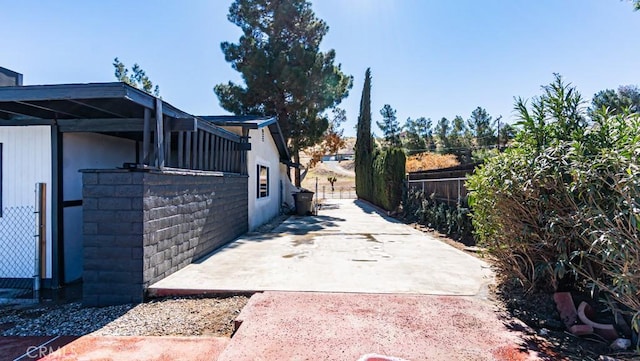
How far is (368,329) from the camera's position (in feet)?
10.7

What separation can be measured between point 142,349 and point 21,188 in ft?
13.5

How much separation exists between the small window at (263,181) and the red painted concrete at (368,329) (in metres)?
7.04

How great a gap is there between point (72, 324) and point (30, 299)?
5.35ft

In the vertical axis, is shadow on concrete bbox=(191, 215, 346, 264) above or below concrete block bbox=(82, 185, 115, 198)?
below

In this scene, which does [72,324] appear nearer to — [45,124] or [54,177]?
[54,177]

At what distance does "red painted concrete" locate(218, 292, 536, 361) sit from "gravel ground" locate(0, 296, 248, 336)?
386mm

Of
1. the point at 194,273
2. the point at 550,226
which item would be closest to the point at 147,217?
the point at 194,273

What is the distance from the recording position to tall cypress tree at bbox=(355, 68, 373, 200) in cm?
2005

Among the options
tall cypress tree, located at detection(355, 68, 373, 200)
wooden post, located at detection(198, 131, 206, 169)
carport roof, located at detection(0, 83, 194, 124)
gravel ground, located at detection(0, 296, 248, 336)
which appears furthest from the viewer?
tall cypress tree, located at detection(355, 68, 373, 200)

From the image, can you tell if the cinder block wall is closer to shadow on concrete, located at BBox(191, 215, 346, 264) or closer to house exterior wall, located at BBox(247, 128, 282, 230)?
shadow on concrete, located at BBox(191, 215, 346, 264)

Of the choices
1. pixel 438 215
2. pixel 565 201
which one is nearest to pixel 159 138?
pixel 565 201

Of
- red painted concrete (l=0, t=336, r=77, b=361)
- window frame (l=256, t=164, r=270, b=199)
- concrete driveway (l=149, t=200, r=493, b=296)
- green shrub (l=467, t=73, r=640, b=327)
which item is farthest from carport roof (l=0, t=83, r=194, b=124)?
window frame (l=256, t=164, r=270, b=199)

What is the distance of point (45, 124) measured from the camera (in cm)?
517

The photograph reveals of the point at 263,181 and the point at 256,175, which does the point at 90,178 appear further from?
the point at 263,181
